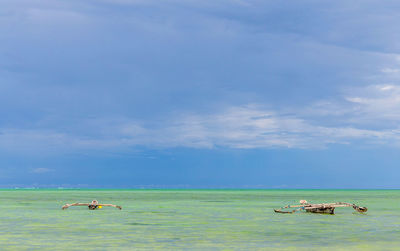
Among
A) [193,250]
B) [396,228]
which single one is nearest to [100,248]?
[193,250]

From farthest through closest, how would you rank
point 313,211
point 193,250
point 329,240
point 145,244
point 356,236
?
1. point 313,211
2. point 356,236
3. point 329,240
4. point 145,244
5. point 193,250

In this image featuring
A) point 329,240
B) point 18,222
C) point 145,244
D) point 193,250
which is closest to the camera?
point 193,250

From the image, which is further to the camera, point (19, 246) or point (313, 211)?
point (313, 211)

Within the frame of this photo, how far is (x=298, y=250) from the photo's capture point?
A: 24.6 m

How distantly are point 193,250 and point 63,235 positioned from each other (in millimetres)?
9481

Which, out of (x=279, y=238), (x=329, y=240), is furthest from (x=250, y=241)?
(x=329, y=240)

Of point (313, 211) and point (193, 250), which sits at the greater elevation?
point (313, 211)

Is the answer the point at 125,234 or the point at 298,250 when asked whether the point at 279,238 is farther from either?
the point at 125,234

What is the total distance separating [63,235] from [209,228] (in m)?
9.51

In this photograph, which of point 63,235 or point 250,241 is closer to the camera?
point 250,241

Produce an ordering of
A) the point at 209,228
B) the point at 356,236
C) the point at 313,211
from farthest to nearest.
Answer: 1. the point at 313,211
2. the point at 209,228
3. the point at 356,236

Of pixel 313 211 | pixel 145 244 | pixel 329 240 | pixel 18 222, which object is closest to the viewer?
pixel 145 244

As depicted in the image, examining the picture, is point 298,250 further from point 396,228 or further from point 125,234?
point 396,228

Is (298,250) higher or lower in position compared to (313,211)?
lower
